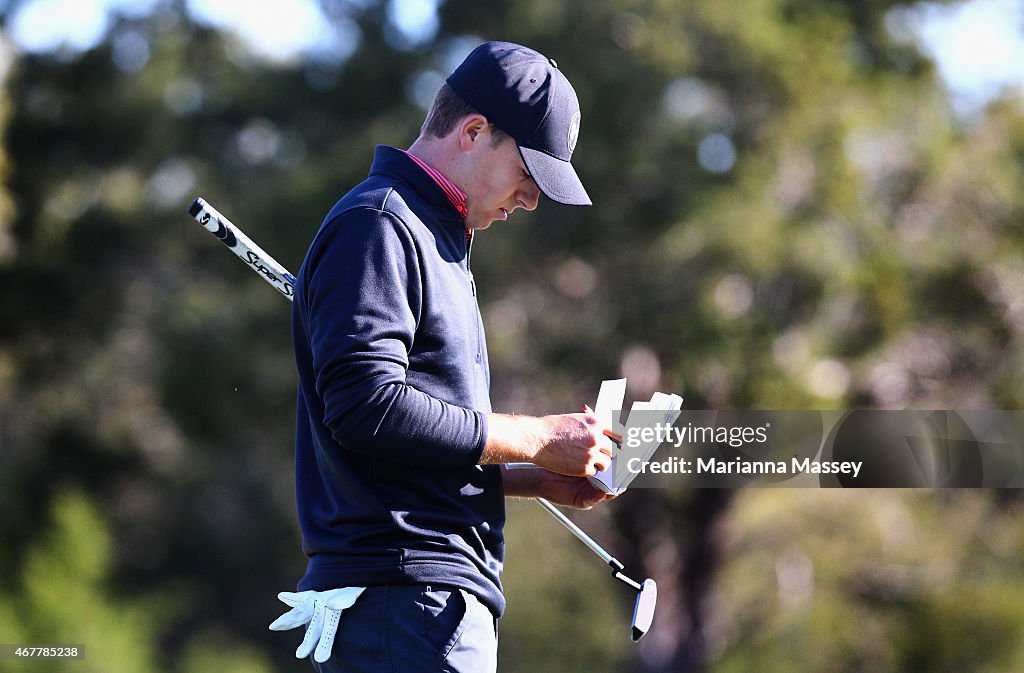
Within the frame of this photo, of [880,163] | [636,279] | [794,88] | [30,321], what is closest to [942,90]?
[880,163]

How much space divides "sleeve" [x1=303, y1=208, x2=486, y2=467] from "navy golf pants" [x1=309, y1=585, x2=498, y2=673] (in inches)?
8.3

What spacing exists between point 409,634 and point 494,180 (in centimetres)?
76

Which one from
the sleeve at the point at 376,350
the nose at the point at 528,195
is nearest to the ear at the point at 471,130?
the nose at the point at 528,195

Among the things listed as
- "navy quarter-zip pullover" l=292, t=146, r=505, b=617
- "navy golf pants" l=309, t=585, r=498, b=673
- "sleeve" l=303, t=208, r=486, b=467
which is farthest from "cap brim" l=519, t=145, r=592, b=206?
"navy golf pants" l=309, t=585, r=498, b=673

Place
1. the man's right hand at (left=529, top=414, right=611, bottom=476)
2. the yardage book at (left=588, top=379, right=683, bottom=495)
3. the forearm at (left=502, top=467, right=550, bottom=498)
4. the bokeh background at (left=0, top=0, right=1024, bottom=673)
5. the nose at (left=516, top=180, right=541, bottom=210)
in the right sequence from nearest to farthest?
the man's right hand at (left=529, top=414, right=611, bottom=476) < the nose at (left=516, top=180, right=541, bottom=210) < the yardage book at (left=588, top=379, right=683, bottom=495) < the forearm at (left=502, top=467, right=550, bottom=498) < the bokeh background at (left=0, top=0, right=1024, bottom=673)

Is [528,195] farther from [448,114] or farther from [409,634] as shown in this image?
[409,634]

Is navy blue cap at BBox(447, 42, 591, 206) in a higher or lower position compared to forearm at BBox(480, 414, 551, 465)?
higher

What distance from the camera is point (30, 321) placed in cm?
1370

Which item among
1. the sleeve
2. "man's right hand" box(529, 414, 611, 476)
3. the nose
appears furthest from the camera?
the nose

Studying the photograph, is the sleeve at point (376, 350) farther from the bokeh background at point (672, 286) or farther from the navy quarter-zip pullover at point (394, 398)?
the bokeh background at point (672, 286)

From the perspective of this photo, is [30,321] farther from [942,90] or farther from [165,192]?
[942,90]

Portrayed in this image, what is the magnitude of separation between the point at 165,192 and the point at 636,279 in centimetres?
637

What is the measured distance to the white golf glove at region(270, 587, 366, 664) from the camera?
1902 mm

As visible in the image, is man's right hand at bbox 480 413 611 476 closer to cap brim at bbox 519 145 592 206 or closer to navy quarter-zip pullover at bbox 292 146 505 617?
navy quarter-zip pullover at bbox 292 146 505 617
